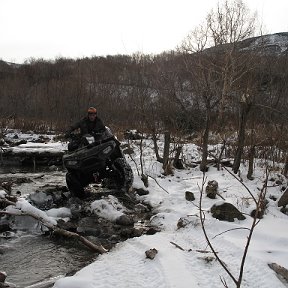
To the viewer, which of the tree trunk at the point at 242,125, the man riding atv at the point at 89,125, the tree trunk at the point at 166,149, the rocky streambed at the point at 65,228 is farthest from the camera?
the tree trunk at the point at 166,149

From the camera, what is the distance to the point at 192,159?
12.5 meters

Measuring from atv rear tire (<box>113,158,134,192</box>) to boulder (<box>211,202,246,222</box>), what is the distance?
8.49 ft

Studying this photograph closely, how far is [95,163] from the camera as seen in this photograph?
302 inches

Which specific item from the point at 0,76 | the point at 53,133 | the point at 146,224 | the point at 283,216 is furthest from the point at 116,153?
the point at 0,76

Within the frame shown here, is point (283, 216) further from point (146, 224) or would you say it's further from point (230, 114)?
point (230, 114)

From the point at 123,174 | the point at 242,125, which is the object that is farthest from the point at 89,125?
the point at 242,125

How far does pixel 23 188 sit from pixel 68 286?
6.11 meters

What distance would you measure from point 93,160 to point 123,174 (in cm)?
113

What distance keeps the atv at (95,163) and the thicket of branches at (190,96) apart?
2.44 m

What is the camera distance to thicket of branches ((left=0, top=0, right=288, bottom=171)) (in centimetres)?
988

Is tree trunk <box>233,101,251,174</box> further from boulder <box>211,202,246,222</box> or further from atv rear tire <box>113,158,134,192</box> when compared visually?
boulder <box>211,202,246,222</box>

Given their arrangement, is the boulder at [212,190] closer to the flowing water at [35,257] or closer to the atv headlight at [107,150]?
the atv headlight at [107,150]

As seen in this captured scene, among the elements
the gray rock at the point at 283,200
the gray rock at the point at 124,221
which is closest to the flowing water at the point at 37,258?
the gray rock at the point at 124,221

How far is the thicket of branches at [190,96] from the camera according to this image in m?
9.88
